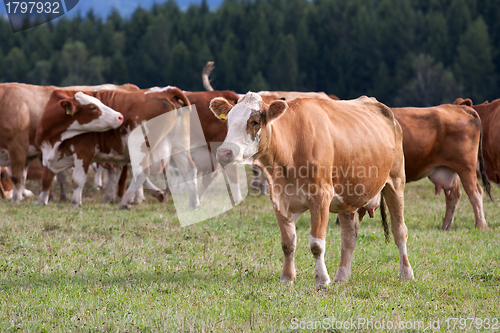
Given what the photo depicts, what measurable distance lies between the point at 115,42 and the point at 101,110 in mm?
50521

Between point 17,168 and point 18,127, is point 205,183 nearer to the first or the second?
point 17,168

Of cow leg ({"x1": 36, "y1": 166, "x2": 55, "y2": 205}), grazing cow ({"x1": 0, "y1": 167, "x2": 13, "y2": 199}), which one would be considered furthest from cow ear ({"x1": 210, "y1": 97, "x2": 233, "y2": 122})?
grazing cow ({"x1": 0, "y1": 167, "x2": 13, "y2": 199})

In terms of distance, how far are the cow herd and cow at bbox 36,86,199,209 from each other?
19 millimetres

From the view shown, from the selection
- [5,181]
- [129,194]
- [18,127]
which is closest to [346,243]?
[129,194]

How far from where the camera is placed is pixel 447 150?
343 inches

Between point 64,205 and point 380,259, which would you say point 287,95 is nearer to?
point 64,205

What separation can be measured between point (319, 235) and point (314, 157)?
0.69m

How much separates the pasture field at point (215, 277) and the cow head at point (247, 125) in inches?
49.8

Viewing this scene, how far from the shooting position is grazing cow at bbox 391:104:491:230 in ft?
28.5

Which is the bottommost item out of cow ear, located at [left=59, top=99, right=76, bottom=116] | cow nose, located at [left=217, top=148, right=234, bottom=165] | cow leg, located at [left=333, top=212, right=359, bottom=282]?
cow ear, located at [left=59, top=99, right=76, bottom=116]

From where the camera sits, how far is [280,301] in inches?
186

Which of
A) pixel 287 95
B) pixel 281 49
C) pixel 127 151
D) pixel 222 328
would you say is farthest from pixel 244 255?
pixel 281 49

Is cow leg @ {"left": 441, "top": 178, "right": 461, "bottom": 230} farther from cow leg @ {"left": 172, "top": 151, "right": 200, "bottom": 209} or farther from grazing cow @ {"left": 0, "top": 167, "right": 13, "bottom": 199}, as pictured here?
grazing cow @ {"left": 0, "top": 167, "right": 13, "bottom": 199}

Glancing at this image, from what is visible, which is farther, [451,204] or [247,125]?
[451,204]
